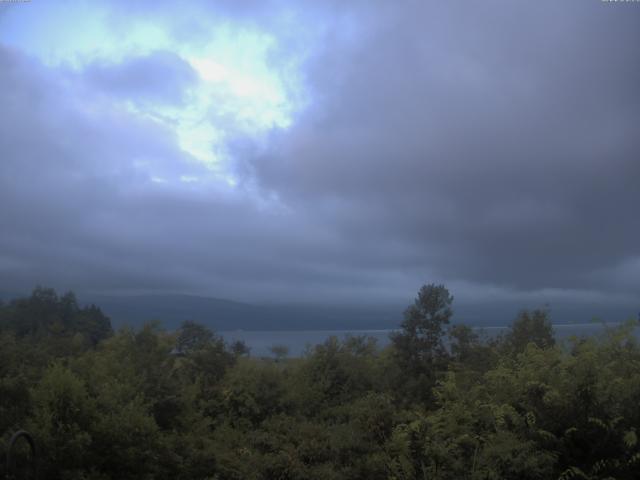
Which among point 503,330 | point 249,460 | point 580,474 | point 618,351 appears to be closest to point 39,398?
point 249,460

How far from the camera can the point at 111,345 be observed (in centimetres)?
1548

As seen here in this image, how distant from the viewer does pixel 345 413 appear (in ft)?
46.5

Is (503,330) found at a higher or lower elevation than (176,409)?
higher

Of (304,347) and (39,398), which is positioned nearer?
(39,398)

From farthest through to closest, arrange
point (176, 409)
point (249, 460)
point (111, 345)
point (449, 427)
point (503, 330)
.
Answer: point (503, 330) < point (111, 345) < point (176, 409) < point (249, 460) < point (449, 427)

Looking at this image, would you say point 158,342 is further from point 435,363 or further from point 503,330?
point 503,330

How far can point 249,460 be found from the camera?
35.5 feet

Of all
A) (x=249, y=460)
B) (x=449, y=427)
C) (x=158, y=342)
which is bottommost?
(x=249, y=460)

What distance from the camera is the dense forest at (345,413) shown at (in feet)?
30.1

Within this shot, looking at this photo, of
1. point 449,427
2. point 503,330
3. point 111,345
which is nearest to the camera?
point 449,427

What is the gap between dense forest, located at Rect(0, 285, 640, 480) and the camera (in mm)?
9188

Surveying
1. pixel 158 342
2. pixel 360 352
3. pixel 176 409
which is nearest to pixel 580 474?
pixel 176 409

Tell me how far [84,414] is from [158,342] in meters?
6.37

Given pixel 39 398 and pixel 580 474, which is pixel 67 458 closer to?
pixel 39 398
